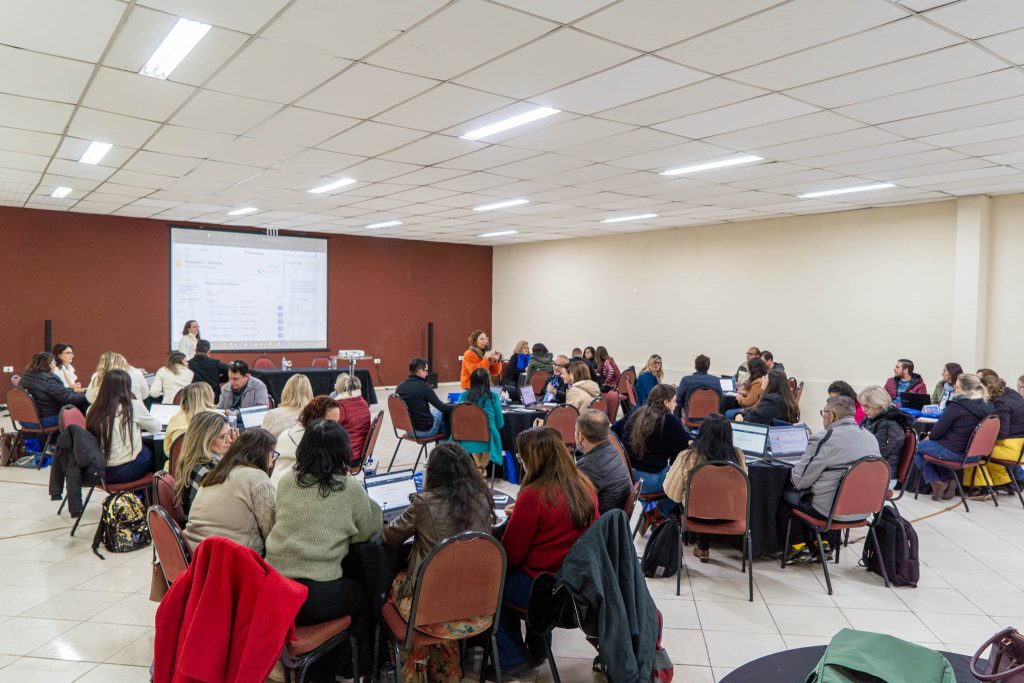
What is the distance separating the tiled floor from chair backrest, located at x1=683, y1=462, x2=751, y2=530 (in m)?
0.51

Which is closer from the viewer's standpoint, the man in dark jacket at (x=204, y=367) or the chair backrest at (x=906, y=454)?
the chair backrest at (x=906, y=454)

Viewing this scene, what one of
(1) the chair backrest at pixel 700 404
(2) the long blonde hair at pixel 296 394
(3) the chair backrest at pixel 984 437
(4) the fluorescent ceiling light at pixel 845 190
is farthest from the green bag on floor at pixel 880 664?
(4) the fluorescent ceiling light at pixel 845 190

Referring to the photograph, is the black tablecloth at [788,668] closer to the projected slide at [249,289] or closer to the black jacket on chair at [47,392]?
the black jacket on chair at [47,392]

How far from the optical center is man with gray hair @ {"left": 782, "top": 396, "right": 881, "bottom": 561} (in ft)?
13.5

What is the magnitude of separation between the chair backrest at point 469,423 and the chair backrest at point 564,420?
0.59 metres

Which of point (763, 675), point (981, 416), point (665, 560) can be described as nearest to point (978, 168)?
point (981, 416)

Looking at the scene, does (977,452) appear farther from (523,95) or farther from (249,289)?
(249,289)

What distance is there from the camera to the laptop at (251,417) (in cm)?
537

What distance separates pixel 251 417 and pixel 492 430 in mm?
2111

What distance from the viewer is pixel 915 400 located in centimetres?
716

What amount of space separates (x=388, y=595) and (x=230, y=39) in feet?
9.20

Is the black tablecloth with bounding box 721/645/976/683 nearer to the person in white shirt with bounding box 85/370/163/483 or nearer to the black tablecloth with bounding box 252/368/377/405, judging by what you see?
the person in white shirt with bounding box 85/370/163/483

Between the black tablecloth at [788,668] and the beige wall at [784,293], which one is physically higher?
the beige wall at [784,293]

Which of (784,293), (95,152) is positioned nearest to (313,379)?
Answer: (95,152)
